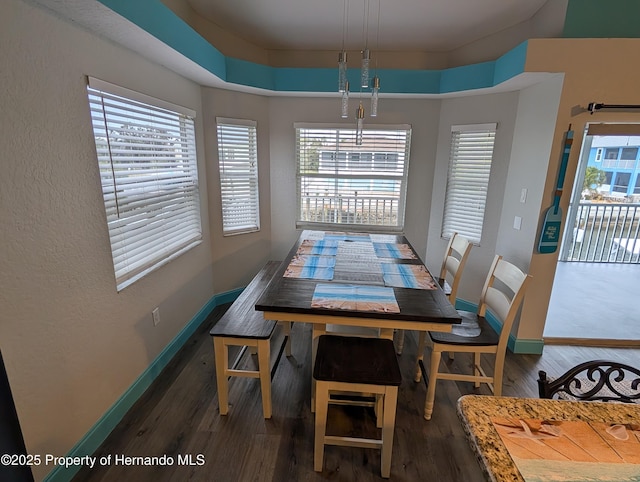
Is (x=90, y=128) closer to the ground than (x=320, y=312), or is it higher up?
higher up

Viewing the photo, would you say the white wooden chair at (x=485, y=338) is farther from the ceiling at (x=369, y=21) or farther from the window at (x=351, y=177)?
the ceiling at (x=369, y=21)

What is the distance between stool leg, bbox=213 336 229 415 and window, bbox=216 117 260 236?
166cm

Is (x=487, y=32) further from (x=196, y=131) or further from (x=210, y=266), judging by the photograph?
(x=210, y=266)

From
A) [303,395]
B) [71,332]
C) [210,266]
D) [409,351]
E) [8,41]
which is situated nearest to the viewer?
[8,41]

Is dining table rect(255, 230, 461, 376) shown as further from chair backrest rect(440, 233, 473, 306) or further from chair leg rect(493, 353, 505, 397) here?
chair leg rect(493, 353, 505, 397)

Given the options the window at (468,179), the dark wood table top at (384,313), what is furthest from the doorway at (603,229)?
the dark wood table top at (384,313)

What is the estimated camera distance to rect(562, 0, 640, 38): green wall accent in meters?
2.28

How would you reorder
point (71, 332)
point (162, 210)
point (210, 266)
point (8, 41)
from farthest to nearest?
point (210, 266) < point (162, 210) < point (71, 332) < point (8, 41)

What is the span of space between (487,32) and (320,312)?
Answer: 3013mm

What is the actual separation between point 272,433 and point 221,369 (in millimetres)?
491

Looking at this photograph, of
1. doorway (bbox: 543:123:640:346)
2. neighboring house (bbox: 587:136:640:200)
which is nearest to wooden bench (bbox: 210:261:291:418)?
doorway (bbox: 543:123:640:346)

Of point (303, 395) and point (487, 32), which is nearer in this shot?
point (303, 395)

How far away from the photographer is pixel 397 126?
3.47 meters

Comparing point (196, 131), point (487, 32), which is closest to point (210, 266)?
point (196, 131)
